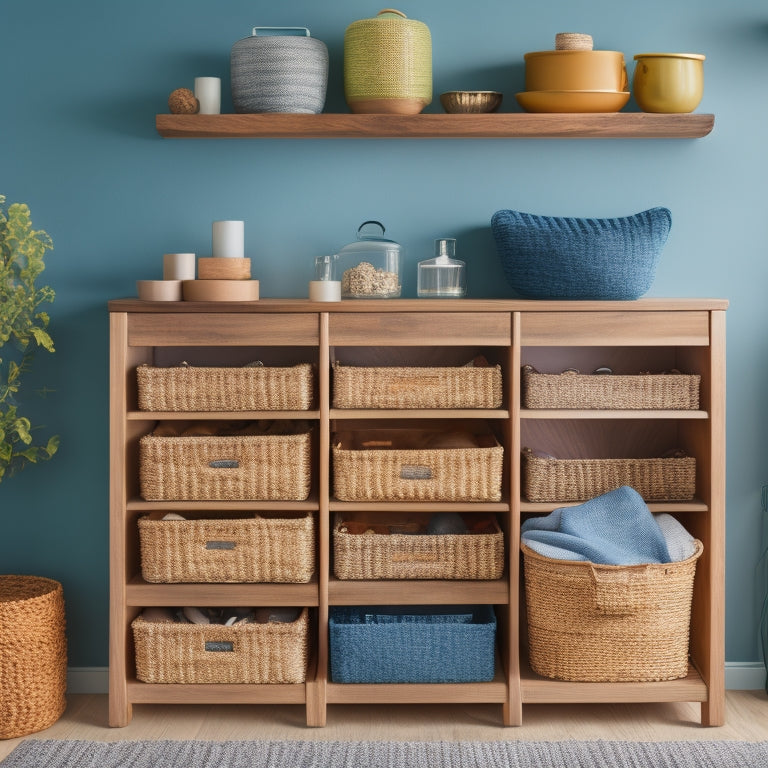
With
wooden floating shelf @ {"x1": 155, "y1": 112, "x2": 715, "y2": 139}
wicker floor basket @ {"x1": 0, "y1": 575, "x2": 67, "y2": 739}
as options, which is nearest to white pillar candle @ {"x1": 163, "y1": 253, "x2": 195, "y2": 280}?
wooden floating shelf @ {"x1": 155, "y1": 112, "x2": 715, "y2": 139}

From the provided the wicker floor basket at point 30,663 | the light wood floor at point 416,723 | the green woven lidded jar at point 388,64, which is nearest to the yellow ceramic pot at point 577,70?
the green woven lidded jar at point 388,64

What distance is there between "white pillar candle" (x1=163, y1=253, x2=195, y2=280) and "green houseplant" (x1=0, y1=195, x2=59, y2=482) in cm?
35

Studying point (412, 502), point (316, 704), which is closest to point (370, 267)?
point (412, 502)

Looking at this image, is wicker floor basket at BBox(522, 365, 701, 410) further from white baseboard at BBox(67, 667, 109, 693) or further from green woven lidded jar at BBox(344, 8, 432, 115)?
white baseboard at BBox(67, 667, 109, 693)

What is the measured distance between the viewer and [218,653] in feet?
9.60

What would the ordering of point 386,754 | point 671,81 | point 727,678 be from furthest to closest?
point 727,678, point 671,81, point 386,754

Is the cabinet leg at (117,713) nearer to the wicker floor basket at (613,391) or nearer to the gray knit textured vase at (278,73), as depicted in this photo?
the wicker floor basket at (613,391)

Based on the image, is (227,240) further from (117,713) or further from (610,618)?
(610,618)

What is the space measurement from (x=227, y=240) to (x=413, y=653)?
51.5 inches

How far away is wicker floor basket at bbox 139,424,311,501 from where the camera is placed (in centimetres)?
290

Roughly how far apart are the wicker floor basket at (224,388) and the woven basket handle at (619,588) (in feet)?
3.14

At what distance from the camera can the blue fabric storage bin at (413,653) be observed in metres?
2.91

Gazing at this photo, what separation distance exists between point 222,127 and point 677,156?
4.56 ft

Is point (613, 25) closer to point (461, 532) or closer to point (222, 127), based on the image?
point (222, 127)
